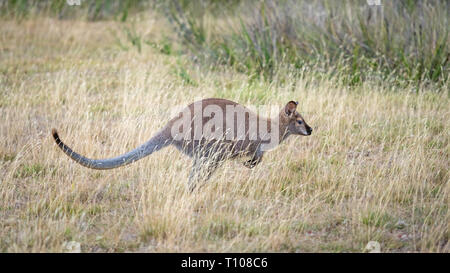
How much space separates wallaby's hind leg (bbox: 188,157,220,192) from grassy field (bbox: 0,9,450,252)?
0.31 feet

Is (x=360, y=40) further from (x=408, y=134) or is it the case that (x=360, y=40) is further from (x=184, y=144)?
(x=184, y=144)

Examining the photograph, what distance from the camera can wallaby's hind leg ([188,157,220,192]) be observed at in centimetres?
491

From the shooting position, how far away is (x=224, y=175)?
5.15 meters

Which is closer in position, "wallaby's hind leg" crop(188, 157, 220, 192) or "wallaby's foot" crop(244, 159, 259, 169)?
"wallaby's hind leg" crop(188, 157, 220, 192)

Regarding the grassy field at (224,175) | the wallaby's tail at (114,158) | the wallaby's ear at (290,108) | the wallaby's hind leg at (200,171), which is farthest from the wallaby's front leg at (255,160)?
the wallaby's tail at (114,158)

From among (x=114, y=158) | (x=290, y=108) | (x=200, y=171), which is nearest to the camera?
(x=114, y=158)

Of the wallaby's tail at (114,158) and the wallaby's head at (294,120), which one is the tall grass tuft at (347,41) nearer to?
the wallaby's head at (294,120)

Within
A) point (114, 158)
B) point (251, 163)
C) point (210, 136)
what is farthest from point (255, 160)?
point (114, 158)

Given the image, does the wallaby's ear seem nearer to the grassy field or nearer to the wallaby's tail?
the grassy field

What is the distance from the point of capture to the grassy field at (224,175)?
13.9ft

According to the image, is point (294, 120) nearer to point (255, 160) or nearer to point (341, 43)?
point (255, 160)

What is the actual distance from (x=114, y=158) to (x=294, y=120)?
80.3 inches

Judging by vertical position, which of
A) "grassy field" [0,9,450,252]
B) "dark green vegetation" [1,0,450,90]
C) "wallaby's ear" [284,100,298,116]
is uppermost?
"dark green vegetation" [1,0,450,90]

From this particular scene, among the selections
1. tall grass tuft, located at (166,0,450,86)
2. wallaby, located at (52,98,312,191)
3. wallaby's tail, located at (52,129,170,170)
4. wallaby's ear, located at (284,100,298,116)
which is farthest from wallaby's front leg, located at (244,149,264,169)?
tall grass tuft, located at (166,0,450,86)
